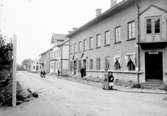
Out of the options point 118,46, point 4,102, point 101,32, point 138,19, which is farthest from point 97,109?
point 101,32

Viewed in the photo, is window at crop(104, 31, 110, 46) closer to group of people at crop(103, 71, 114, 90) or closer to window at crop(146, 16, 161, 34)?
window at crop(146, 16, 161, 34)

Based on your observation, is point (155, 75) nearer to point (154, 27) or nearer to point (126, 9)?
point (154, 27)

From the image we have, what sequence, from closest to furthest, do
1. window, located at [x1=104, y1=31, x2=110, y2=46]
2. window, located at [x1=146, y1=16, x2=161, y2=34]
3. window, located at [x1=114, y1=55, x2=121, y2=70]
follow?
window, located at [x1=146, y1=16, x2=161, y2=34] → window, located at [x1=114, y1=55, x2=121, y2=70] → window, located at [x1=104, y1=31, x2=110, y2=46]

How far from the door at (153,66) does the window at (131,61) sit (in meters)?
1.30

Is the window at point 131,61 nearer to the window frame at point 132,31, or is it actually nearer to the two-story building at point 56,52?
the window frame at point 132,31

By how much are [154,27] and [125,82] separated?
5883 mm

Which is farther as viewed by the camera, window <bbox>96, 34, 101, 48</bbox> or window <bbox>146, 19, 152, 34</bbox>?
window <bbox>96, 34, 101, 48</bbox>

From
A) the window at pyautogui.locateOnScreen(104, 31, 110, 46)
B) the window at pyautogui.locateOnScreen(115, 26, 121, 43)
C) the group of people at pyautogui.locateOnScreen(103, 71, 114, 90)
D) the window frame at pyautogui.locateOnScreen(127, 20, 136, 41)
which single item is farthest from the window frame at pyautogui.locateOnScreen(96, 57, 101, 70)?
the group of people at pyautogui.locateOnScreen(103, 71, 114, 90)

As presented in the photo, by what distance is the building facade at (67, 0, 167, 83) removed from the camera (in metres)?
19.7

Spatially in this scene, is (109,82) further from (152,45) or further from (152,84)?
(152,45)

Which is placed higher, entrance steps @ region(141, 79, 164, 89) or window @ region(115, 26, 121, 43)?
window @ region(115, 26, 121, 43)

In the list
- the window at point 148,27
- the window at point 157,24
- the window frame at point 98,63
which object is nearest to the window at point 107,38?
the window frame at point 98,63

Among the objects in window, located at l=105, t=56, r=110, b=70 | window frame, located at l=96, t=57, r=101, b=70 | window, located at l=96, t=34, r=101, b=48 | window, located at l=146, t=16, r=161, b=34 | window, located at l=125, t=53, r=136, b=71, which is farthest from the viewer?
window, located at l=96, t=34, r=101, b=48

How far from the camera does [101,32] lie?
28625mm
